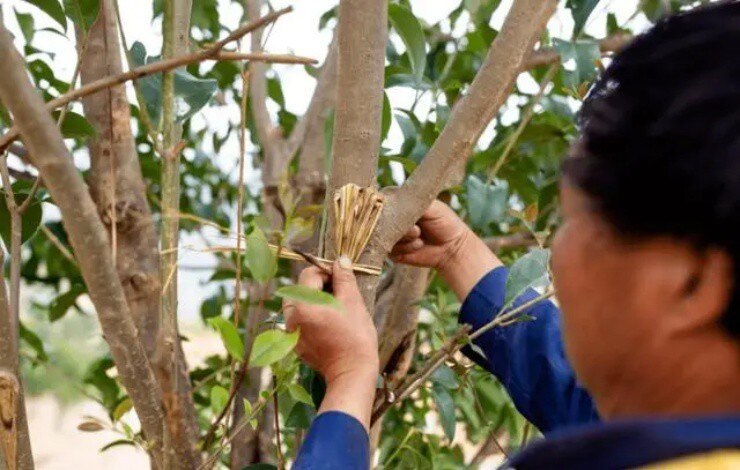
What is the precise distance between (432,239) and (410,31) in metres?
0.19

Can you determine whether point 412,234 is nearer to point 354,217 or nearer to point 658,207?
point 354,217

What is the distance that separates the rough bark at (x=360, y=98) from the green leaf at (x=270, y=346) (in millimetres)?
115

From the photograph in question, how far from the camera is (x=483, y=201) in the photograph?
3.58 ft

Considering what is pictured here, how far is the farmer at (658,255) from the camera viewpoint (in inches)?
17.8

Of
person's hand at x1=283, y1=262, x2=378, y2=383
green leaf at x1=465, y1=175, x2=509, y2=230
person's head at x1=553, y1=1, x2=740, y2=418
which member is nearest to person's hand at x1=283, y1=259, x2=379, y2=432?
person's hand at x1=283, y1=262, x2=378, y2=383

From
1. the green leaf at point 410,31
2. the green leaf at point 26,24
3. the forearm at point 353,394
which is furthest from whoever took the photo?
the green leaf at point 26,24

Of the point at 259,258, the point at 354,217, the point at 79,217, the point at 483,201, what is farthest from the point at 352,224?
the point at 483,201

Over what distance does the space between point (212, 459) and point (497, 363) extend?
0.90 feet

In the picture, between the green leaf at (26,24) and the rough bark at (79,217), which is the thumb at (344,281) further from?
the green leaf at (26,24)

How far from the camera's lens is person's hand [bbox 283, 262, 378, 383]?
2.42ft

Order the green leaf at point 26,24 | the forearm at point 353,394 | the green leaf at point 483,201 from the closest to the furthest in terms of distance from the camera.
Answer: the forearm at point 353,394
the green leaf at point 483,201
the green leaf at point 26,24

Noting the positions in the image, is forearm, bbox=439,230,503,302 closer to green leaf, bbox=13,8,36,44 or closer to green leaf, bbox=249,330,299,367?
green leaf, bbox=249,330,299,367

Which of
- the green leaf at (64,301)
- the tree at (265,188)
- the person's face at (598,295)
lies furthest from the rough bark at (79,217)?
the green leaf at (64,301)

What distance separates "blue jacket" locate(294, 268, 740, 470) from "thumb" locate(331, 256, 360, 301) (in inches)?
3.2
